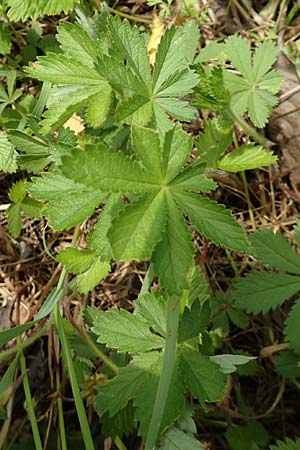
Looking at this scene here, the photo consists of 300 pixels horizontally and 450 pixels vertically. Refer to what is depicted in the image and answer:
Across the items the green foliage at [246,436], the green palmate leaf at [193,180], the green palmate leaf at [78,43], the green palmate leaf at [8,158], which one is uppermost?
the green palmate leaf at [78,43]

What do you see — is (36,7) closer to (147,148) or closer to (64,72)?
(64,72)

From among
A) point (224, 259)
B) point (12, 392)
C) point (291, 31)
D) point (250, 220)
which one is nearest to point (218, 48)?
point (291, 31)

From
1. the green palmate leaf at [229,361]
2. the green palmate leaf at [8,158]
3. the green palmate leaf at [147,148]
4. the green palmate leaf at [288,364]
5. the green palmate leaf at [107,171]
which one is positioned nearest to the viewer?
the green palmate leaf at [107,171]

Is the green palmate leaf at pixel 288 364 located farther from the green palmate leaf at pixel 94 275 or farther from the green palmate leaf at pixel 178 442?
the green palmate leaf at pixel 94 275

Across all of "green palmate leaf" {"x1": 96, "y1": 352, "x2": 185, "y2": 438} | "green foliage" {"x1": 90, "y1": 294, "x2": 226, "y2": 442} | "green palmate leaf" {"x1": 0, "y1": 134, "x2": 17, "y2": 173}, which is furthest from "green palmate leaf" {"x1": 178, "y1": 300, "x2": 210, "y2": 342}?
"green palmate leaf" {"x1": 0, "y1": 134, "x2": 17, "y2": 173}

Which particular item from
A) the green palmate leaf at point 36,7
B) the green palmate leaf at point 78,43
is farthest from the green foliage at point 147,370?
the green palmate leaf at point 36,7

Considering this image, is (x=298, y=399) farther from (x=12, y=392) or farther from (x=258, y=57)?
(x=258, y=57)
